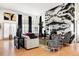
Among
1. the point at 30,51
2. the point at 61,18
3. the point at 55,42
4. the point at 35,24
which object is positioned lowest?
the point at 30,51

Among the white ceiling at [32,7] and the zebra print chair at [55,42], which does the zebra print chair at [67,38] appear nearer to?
the zebra print chair at [55,42]

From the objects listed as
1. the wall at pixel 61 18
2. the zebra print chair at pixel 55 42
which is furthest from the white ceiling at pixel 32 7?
the zebra print chair at pixel 55 42

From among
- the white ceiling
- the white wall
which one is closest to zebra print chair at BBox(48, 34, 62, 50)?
the white wall

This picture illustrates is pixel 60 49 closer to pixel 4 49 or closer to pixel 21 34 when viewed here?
pixel 21 34

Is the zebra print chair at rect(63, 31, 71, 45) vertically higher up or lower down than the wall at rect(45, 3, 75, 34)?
lower down

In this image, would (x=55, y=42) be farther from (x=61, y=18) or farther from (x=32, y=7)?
(x=32, y=7)

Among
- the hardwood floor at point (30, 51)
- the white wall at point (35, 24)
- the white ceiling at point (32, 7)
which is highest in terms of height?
the white ceiling at point (32, 7)

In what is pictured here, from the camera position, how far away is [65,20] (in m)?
2.53

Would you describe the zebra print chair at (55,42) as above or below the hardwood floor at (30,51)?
above

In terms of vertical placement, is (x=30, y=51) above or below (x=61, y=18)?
below

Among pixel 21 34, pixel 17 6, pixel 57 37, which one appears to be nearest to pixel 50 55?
pixel 57 37

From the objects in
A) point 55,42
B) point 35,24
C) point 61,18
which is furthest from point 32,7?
point 55,42

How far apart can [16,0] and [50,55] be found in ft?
4.98

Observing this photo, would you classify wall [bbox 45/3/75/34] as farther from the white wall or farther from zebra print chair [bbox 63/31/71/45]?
the white wall
